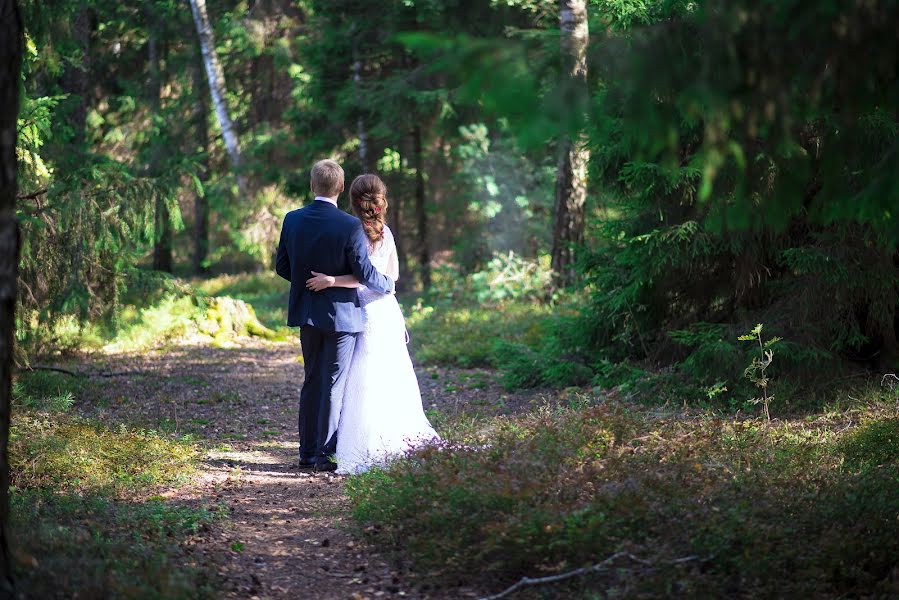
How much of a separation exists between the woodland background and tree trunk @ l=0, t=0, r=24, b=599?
1.38 metres

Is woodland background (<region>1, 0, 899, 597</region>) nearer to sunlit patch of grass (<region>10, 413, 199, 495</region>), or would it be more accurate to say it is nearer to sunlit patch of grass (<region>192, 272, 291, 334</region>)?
sunlit patch of grass (<region>10, 413, 199, 495</region>)

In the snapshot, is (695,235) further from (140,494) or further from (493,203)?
(493,203)

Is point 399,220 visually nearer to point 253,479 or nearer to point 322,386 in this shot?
point 322,386

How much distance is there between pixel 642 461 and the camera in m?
5.23

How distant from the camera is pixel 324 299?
6.94 meters

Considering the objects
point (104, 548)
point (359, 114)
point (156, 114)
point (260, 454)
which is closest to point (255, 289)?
point (156, 114)

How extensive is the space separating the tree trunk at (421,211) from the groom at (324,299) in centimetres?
1387

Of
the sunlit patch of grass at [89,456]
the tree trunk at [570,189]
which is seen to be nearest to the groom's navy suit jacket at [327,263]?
the sunlit patch of grass at [89,456]

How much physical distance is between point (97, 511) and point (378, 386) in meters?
2.65

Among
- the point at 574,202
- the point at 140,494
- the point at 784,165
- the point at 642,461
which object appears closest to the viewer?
the point at 784,165

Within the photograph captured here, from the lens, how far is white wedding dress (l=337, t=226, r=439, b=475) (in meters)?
7.09

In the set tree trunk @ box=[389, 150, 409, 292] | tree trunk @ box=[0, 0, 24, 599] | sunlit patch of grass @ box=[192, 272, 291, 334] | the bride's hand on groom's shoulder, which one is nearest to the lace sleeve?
the bride's hand on groom's shoulder

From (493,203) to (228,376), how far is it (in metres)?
10.9

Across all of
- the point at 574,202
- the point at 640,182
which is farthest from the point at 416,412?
the point at 574,202
